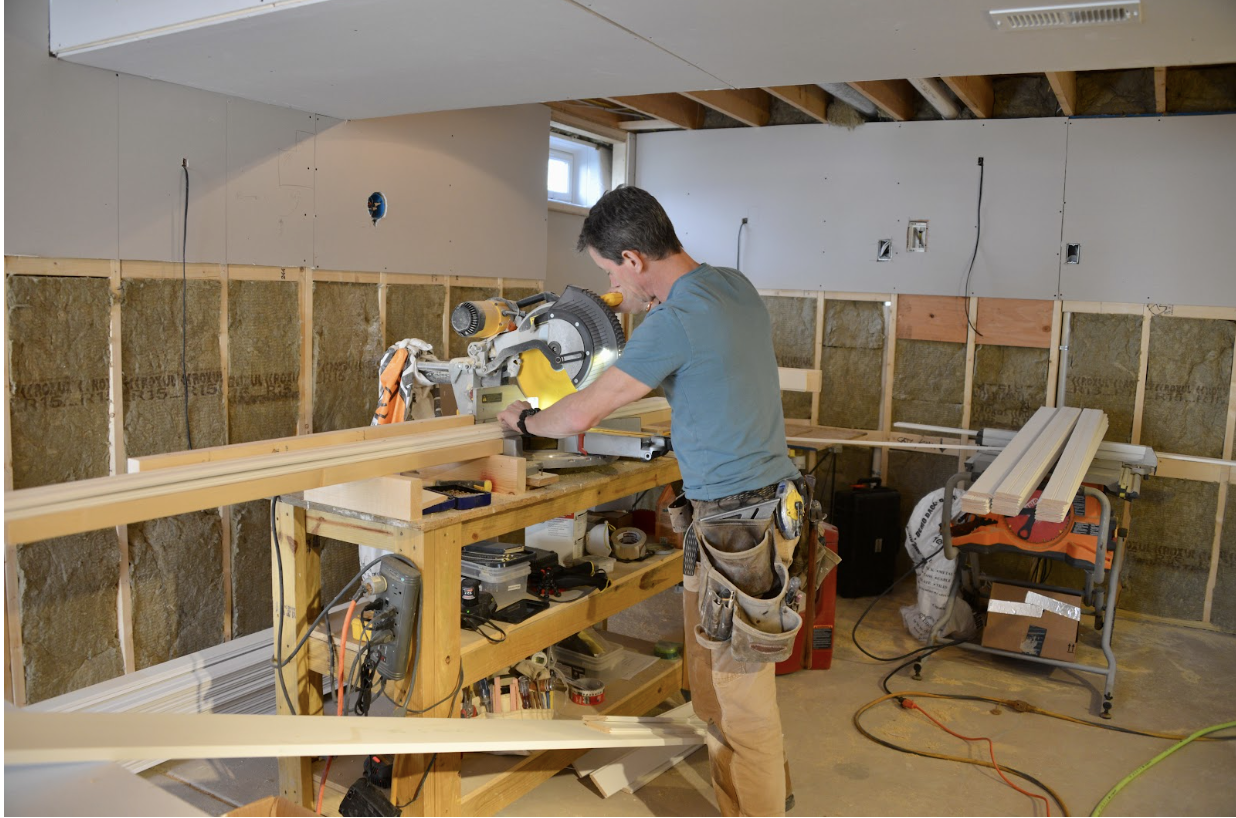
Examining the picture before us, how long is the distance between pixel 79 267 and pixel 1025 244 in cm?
444

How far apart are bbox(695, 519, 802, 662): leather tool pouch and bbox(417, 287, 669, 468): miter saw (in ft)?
1.44

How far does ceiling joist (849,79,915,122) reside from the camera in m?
4.55

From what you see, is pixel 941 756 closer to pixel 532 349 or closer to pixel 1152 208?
pixel 532 349

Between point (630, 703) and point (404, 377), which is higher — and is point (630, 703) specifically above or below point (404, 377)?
below

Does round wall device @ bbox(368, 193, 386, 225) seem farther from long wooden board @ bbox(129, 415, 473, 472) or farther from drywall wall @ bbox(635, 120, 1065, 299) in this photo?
drywall wall @ bbox(635, 120, 1065, 299)

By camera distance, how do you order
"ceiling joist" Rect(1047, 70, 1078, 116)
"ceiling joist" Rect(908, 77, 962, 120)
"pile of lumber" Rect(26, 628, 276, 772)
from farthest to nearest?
1. "ceiling joist" Rect(908, 77, 962, 120)
2. "ceiling joist" Rect(1047, 70, 1078, 116)
3. "pile of lumber" Rect(26, 628, 276, 772)

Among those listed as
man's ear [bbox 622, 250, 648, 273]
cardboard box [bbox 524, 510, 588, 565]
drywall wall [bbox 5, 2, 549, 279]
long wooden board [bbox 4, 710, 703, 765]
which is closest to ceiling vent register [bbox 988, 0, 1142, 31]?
man's ear [bbox 622, 250, 648, 273]

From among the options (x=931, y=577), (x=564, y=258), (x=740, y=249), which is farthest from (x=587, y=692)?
(x=740, y=249)

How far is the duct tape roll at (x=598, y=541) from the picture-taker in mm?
3256

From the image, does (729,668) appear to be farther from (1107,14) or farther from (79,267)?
(79,267)

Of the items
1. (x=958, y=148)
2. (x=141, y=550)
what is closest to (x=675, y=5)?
(x=141, y=550)

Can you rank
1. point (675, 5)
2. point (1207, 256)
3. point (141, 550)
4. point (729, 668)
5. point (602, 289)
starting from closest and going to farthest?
point (675, 5)
point (729, 668)
point (141, 550)
point (1207, 256)
point (602, 289)

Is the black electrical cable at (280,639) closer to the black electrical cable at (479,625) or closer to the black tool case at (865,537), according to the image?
the black electrical cable at (479,625)

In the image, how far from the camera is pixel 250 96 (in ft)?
10.7
